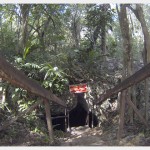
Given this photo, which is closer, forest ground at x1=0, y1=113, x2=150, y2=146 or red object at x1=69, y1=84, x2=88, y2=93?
forest ground at x1=0, y1=113, x2=150, y2=146

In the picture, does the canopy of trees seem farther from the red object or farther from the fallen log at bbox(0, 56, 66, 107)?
the red object

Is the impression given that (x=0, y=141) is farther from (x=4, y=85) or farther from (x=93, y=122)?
(x=93, y=122)

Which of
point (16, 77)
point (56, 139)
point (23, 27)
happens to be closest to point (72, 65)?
point (23, 27)

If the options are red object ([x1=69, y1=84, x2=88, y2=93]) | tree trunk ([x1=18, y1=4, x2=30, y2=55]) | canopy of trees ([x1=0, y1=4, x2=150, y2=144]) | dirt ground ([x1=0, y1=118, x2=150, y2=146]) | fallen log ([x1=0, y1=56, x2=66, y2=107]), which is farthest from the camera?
tree trunk ([x1=18, y1=4, x2=30, y2=55])

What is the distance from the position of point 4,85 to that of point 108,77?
14.5 feet

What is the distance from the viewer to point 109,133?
861 cm

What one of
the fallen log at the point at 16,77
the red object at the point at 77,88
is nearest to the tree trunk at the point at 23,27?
the red object at the point at 77,88

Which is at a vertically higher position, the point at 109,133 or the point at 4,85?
the point at 4,85

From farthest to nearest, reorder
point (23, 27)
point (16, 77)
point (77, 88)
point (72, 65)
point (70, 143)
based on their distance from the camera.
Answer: point (23, 27)
point (72, 65)
point (77, 88)
point (70, 143)
point (16, 77)

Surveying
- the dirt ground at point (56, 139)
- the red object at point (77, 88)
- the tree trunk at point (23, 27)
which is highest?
the tree trunk at point (23, 27)

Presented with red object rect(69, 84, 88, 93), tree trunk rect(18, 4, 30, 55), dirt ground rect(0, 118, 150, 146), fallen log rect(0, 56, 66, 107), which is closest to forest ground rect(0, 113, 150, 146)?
dirt ground rect(0, 118, 150, 146)

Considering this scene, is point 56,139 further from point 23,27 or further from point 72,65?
point 23,27

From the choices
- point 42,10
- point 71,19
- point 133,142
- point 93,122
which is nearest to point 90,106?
point 93,122

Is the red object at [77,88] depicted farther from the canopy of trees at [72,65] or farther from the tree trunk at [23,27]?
the tree trunk at [23,27]
